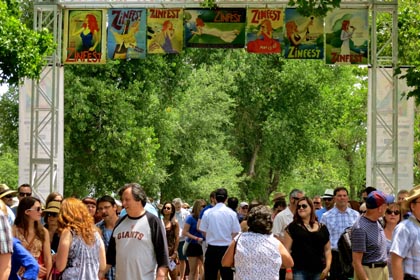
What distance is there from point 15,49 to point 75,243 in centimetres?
1138

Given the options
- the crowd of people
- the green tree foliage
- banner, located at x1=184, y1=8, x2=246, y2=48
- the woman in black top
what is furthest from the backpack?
banner, located at x1=184, y1=8, x2=246, y2=48

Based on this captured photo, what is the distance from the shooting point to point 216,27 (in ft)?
78.2

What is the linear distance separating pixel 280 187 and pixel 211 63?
55.7 feet

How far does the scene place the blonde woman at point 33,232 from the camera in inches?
374

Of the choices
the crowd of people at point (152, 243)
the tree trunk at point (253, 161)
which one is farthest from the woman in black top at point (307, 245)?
the tree trunk at point (253, 161)

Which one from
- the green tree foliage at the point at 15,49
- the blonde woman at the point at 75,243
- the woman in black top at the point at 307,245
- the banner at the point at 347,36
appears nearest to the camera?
the blonde woman at the point at 75,243

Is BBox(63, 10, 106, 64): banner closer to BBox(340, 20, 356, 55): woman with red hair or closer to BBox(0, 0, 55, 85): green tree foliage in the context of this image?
BBox(0, 0, 55, 85): green tree foliage

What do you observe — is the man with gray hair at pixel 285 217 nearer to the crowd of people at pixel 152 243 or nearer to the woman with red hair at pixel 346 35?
the crowd of people at pixel 152 243

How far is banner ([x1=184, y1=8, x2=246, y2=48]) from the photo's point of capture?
934 inches

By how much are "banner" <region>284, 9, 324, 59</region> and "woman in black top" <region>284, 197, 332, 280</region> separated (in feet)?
40.2

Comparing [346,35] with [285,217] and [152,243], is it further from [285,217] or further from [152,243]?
[152,243]

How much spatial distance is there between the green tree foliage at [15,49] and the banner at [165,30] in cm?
393

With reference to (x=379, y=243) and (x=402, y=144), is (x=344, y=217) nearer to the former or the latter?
(x=379, y=243)

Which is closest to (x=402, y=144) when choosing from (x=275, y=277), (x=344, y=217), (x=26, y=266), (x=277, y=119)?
(x=344, y=217)
